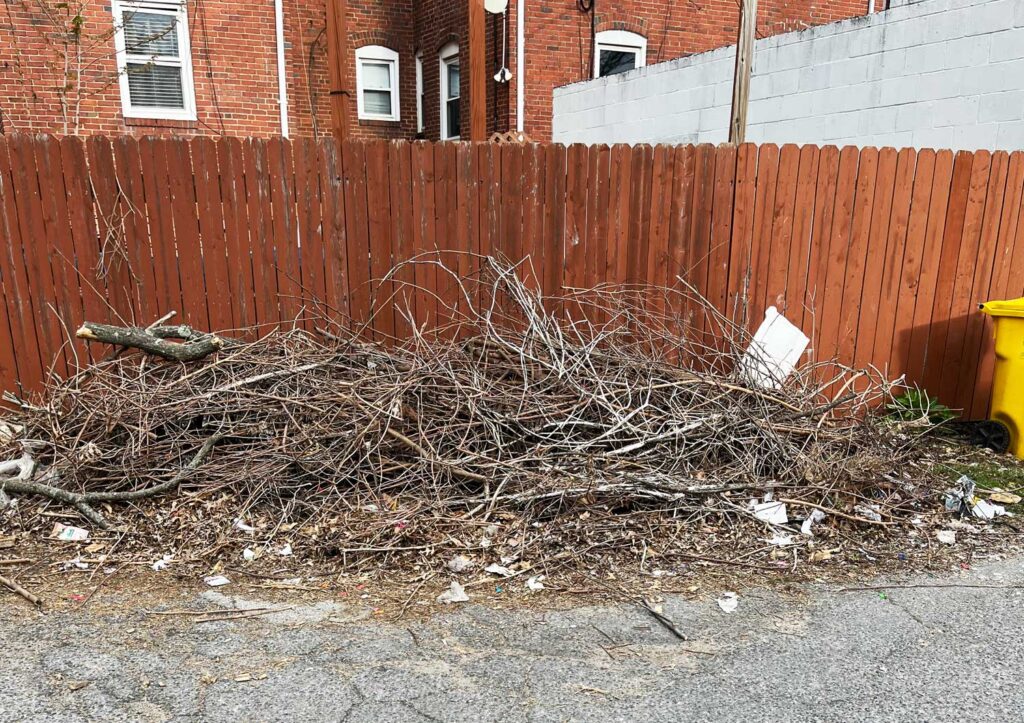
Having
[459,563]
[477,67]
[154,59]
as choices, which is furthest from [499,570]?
[154,59]

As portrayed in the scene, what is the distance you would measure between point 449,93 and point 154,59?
4.87 metres

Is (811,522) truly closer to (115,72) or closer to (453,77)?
(453,77)

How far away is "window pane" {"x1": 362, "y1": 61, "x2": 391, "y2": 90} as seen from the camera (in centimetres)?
1317

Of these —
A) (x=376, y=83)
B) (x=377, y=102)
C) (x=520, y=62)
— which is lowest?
(x=377, y=102)

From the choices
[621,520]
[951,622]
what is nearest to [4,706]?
[621,520]

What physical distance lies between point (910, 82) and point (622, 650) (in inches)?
270

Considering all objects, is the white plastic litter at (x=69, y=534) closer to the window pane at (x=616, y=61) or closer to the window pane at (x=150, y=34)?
the window pane at (x=150, y=34)

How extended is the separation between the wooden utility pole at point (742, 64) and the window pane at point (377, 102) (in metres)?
8.77

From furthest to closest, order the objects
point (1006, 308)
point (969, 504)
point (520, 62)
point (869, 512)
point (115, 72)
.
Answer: point (520, 62) < point (115, 72) < point (1006, 308) < point (969, 504) < point (869, 512)

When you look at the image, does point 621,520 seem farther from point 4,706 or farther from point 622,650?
point 4,706

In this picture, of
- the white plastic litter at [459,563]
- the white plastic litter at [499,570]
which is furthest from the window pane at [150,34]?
the white plastic litter at [499,570]

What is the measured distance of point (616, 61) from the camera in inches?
498

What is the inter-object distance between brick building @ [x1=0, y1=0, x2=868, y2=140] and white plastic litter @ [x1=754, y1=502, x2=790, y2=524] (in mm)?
8980

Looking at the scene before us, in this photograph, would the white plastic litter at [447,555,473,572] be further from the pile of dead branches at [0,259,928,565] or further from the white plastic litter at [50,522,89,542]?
the white plastic litter at [50,522,89,542]
